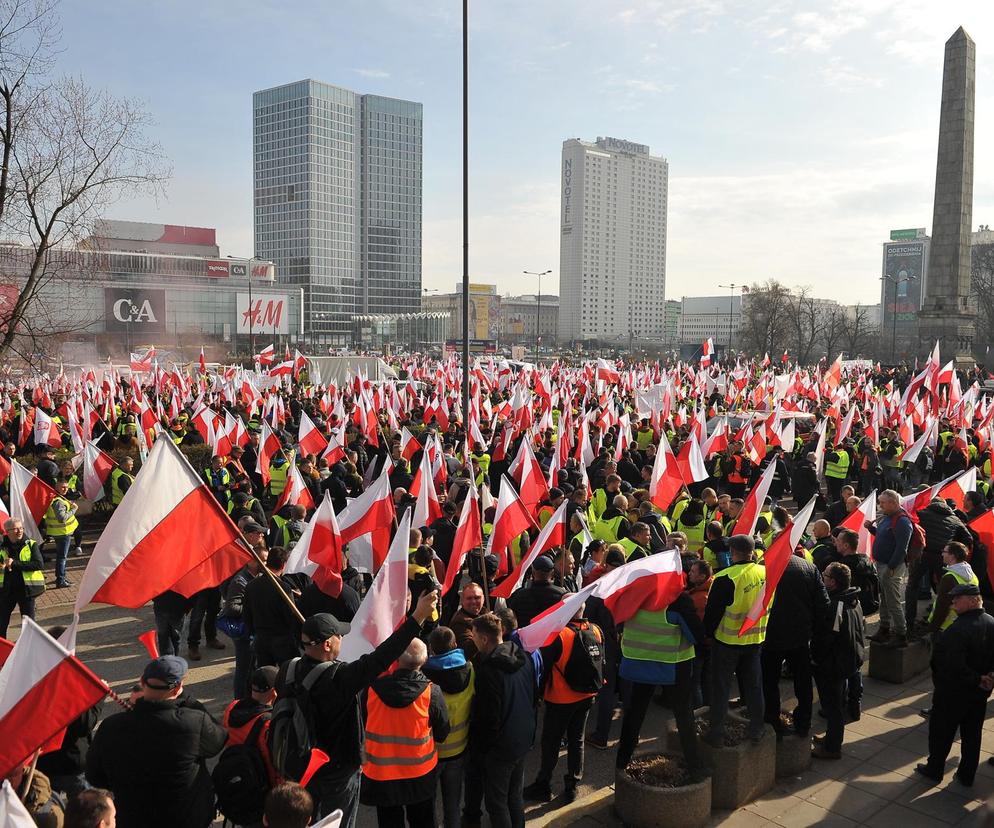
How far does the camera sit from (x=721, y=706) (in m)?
6.05

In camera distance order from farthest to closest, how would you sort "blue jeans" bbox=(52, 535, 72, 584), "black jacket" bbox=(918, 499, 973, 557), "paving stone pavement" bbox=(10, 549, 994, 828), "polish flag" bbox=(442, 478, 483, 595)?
1. "blue jeans" bbox=(52, 535, 72, 584)
2. "black jacket" bbox=(918, 499, 973, 557)
3. "polish flag" bbox=(442, 478, 483, 595)
4. "paving stone pavement" bbox=(10, 549, 994, 828)

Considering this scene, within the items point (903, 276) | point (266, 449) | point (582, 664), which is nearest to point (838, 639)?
point (582, 664)

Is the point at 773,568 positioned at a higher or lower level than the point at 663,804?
higher

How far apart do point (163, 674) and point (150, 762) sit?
40 cm

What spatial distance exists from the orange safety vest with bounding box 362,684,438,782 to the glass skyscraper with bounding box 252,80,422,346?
136m

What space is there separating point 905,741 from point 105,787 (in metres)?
5.97

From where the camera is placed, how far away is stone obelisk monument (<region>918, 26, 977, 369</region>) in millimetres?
39625

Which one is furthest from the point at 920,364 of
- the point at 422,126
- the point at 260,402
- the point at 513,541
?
the point at 422,126

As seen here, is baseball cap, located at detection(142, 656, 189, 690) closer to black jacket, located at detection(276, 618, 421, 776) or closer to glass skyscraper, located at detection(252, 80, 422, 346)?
black jacket, located at detection(276, 618, 421, 776)

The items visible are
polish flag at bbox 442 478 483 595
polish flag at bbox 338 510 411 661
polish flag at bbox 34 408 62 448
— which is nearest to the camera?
polish flag at bbox 338 510 411 661

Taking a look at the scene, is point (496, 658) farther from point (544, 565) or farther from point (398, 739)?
point (544, 565)

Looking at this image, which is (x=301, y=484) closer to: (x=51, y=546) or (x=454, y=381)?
(x=51, y=546)

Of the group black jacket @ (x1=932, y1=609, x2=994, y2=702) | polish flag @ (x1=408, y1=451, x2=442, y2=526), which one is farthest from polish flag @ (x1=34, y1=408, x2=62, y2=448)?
black jacket @ (x1=932, y1=609, x2=994, y2=702)

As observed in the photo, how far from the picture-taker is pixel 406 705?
4.54m
